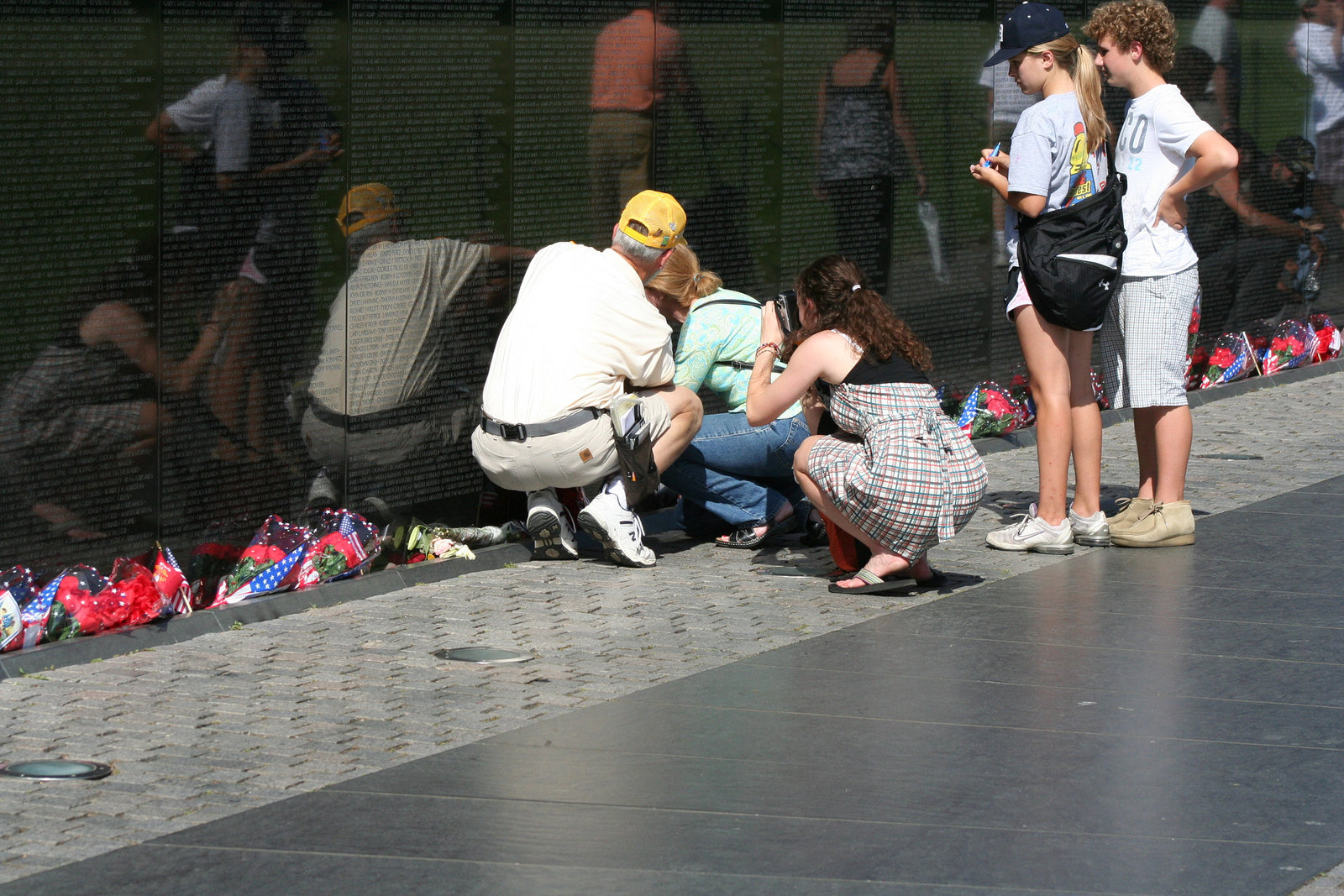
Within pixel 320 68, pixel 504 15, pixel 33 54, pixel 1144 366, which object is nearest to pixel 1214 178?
pixel 1144 366

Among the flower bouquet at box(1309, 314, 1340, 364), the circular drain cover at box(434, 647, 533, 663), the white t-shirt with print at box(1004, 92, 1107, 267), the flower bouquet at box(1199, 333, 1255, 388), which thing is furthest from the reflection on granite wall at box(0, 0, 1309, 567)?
the flower bouquet at box(1309, 314, 1340, 364)

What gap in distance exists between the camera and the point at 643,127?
328 inches

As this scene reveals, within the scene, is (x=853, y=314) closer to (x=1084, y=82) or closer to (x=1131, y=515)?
(x=1084, y=82)

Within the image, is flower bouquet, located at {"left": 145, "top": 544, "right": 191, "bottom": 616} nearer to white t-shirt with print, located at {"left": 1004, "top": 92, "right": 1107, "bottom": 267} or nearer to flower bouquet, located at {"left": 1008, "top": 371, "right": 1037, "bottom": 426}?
white t-shirt with print, located at {"left": 1004, "top": 92, "right": 1107, "bottom": 267}

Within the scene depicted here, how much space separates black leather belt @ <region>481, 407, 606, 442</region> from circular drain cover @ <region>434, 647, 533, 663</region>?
1.23m

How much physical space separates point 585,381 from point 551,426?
0.67 ft

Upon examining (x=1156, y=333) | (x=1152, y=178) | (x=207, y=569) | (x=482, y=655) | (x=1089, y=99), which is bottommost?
(x=482, y=655)

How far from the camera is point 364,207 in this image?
7.08 metres

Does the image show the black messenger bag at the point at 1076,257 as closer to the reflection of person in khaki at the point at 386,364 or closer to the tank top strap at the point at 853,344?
the tank top strap at the point at 853,344

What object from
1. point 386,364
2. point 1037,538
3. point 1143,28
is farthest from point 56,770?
point 1143,28

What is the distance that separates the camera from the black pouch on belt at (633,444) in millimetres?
7039

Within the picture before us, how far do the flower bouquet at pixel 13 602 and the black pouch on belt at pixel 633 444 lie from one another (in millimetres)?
2111

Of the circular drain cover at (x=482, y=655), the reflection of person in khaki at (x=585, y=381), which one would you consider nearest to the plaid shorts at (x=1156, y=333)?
the reflection of person in khaki at (x=585, y=381)

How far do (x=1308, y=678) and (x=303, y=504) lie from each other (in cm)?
345
